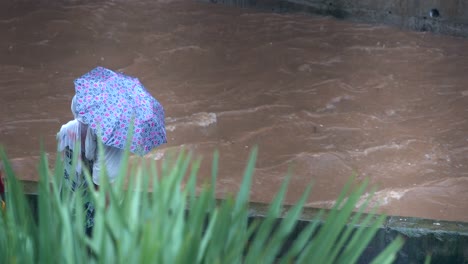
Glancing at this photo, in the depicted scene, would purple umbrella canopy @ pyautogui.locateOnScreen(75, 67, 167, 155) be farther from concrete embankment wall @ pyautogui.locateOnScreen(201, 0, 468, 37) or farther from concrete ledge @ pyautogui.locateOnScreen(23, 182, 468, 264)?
concrete embankment wall @ pyautogui.locateOnScreen(201, 0, 468, 37)

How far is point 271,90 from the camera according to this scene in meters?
9.73

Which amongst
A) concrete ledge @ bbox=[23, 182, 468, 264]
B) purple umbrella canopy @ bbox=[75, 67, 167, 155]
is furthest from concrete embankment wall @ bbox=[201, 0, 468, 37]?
purple umbrella canopy @ bbox=[75, 67, 167, 155]

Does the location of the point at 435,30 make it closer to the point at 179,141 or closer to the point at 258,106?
the point at 258,106

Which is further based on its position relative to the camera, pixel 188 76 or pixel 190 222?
pixel 188 76

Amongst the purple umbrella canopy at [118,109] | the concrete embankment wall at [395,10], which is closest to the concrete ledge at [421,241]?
the purple umbrella canopy at [118,109]

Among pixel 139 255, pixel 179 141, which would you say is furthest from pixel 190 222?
pixel 179 141

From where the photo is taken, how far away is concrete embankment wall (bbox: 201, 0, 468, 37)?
12328 millimetres

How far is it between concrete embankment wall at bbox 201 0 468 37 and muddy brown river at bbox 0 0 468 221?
205 millimetres

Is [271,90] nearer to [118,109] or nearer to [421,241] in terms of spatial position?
[421,241]

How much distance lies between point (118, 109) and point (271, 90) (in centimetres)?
563

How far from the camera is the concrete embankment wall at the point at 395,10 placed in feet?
40.4

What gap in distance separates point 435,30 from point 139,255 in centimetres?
1135

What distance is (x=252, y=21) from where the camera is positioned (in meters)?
12.2

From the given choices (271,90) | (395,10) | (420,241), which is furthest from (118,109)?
(395,10)
